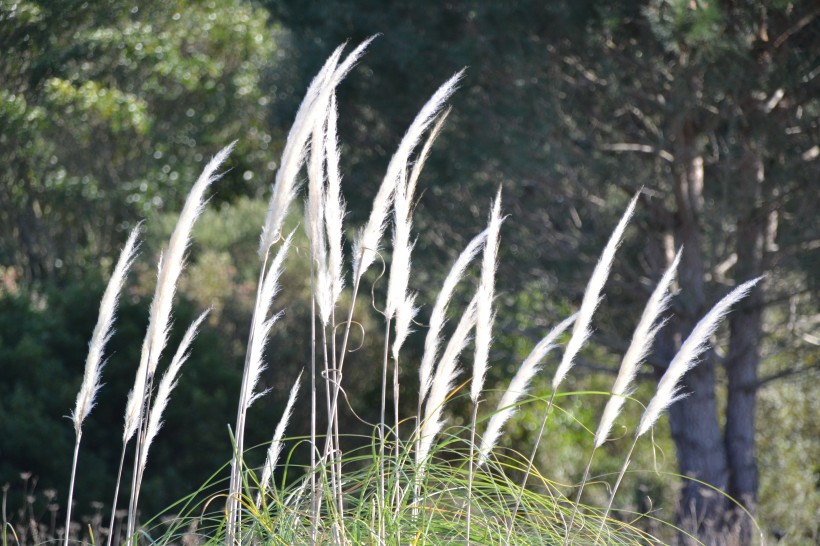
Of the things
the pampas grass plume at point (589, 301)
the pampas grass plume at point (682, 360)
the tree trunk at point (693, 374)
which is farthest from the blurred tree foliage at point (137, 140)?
the pampas grass plume at point (682, 360)

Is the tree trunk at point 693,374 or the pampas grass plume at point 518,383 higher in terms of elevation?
the pampas grass plume at point 518,383

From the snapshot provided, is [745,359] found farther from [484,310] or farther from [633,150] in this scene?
[484,310]

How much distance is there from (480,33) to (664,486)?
4.65 m

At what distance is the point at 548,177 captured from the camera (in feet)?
21.5

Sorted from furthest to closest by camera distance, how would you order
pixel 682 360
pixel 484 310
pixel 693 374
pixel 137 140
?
1. pixel 137 140
2. pixel 693 374
3. pixel 484 310
4. pixel 682 360

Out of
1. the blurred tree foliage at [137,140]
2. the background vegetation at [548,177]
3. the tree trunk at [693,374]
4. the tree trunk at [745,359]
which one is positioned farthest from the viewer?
the blurred tree foliage at [137,140]

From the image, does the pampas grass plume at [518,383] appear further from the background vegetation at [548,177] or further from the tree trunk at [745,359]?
the tree trunk at [745,359]

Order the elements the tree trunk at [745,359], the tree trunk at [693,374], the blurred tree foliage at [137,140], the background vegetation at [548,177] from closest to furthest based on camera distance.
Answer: the background vegetation at [548,177], the tree trunk at [693,374], the tree trunk at [745,359], the blurred tree foliage at [137,140]

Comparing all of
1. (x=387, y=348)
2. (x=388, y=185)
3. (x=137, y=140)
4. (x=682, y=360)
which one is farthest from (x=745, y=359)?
(x=137, y=140)

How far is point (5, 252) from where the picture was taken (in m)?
12.4

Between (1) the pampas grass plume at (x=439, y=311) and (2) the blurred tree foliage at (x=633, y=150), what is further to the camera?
(2) the blurred tree foliage at (x=633, y=150)

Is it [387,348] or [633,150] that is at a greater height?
[387,348]

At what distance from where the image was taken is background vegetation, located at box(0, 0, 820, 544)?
5.92 meters

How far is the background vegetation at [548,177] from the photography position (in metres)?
5.92
